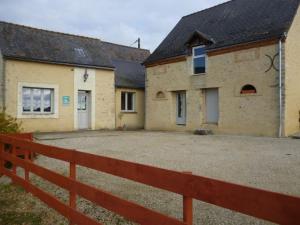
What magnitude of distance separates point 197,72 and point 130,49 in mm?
10557

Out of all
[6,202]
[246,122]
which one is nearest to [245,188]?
[6,202]

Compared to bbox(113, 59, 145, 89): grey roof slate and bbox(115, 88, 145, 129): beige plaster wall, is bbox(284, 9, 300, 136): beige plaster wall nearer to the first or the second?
bbox(113, 59, 145, 89): grey roof slate

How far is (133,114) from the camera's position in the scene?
22.5m

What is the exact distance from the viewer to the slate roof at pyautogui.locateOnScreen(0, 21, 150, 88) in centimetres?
1753

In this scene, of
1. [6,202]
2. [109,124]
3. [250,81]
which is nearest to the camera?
[6,202]

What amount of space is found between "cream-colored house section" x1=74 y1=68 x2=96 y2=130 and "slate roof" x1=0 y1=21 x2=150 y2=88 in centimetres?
43

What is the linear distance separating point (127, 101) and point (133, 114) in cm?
96

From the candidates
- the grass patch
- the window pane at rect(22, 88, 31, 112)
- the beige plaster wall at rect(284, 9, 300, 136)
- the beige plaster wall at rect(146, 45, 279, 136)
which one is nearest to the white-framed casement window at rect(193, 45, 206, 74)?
the beige plaster wall at rect(146, 45, 279, 136)

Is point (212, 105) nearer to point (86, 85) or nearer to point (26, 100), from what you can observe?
point (86, 85)

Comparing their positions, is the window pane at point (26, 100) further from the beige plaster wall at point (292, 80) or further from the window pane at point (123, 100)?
the beige plaster wall at point (292, 80)

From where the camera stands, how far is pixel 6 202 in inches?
214

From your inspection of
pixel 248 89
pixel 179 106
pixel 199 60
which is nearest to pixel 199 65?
pixel 199 60

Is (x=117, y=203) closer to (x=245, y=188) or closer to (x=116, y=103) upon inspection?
(x=245, y=188)

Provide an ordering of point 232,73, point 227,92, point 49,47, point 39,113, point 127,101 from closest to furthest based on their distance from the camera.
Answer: point 232,73, point 227,92, point 39,113, point 49,47, point 127,101
